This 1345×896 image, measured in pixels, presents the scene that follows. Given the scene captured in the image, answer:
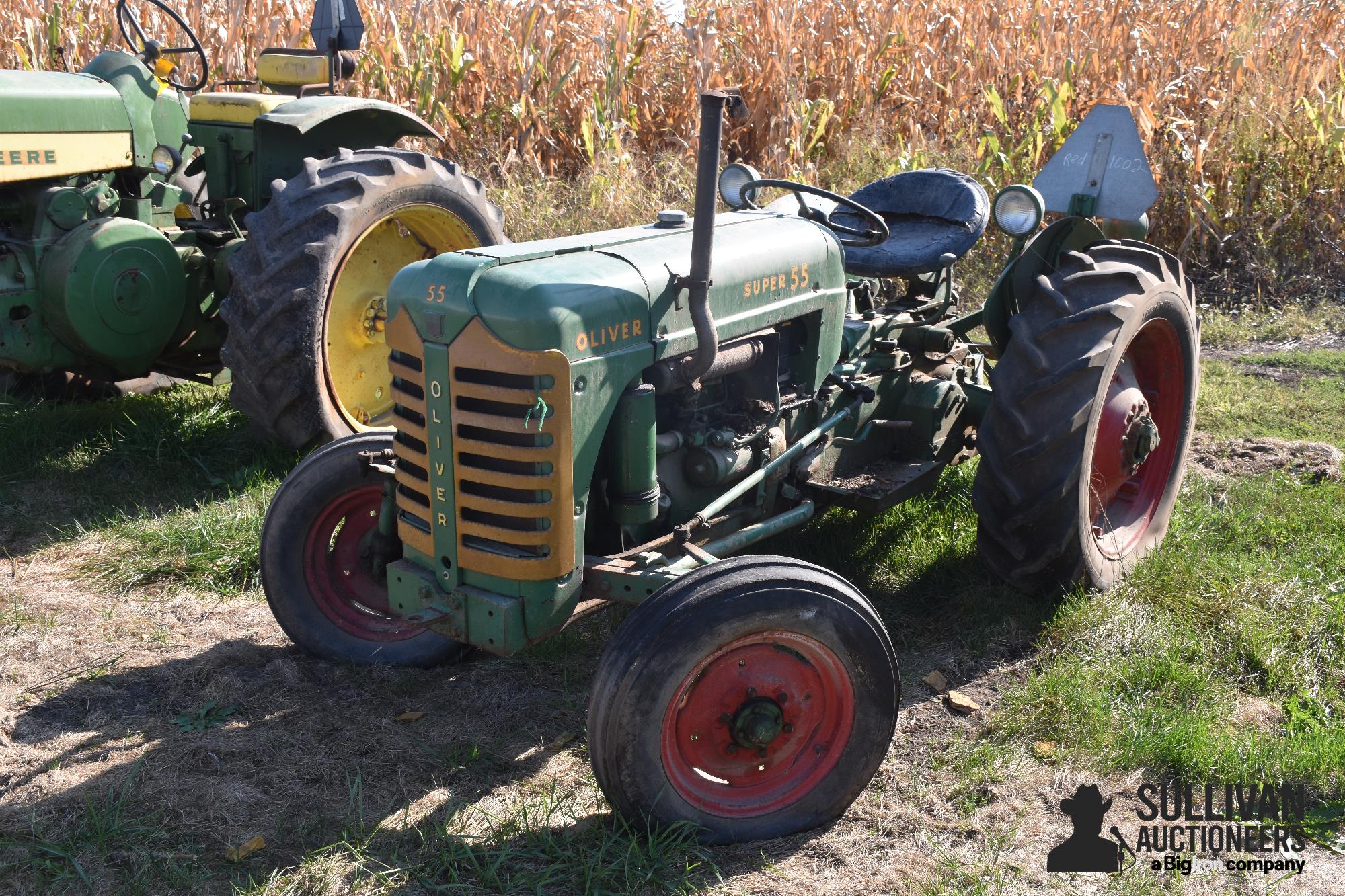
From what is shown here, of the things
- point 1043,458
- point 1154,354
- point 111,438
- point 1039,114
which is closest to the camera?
point 1043,458

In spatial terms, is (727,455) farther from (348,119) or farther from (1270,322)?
(1270,322)

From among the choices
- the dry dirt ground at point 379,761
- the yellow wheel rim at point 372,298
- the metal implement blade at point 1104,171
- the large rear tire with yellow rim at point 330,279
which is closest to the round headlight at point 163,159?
the large rear tire with yellow rim at point 330,279

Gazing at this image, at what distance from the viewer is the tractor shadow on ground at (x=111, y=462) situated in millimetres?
4926

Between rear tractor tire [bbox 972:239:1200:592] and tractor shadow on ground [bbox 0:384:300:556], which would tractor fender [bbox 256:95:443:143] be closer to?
tractor shadow on ground [bbox 0:384:300:556]

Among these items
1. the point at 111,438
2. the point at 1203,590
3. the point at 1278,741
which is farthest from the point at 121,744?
the point at 1203,590

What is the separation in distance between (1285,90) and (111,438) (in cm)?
839

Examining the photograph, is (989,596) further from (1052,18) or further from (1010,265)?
(1052,18)

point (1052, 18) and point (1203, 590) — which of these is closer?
point (1203, 590)

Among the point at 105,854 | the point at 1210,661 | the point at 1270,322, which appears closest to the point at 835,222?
the point at 1210,661

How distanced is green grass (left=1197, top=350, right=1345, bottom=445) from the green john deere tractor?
3773mm

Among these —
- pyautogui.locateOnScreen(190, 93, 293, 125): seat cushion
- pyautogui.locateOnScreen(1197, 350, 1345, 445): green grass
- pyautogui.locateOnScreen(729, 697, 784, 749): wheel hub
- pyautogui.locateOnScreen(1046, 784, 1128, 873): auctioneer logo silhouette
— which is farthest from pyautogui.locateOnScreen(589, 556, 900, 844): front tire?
pyautogui.locateOnScreen(190, 93, 293, 125): seat cushion

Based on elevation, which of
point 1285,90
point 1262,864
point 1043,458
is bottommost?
point 1262,864

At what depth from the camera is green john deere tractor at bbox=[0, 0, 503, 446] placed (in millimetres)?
4875

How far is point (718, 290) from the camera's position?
11.0ft
